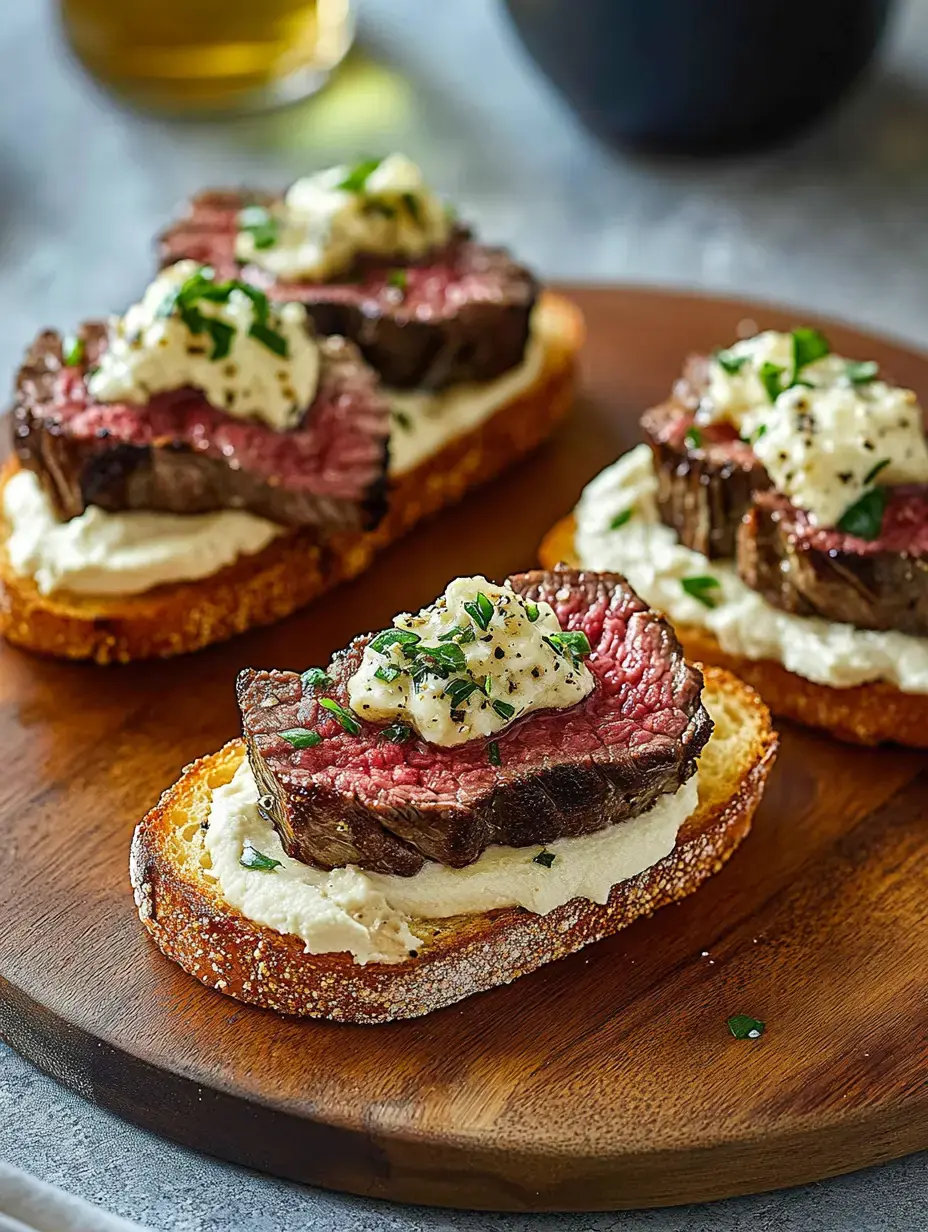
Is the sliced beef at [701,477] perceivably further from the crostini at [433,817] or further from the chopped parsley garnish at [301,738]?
the chopped parsley garnish at [301,738]

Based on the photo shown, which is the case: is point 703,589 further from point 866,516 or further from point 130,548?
point 130,548

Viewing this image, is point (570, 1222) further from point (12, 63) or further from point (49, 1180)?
point (12, 63)

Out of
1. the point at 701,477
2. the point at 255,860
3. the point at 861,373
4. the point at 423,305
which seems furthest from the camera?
the point at 423,305

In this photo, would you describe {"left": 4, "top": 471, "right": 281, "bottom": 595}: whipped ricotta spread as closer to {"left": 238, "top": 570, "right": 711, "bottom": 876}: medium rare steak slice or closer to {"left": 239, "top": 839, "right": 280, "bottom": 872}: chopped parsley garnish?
{"left": 238, "top": 570, "right": 711, "bottom": 876}: medium rare steak slice

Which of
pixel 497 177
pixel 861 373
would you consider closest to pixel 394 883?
pixel 861 373

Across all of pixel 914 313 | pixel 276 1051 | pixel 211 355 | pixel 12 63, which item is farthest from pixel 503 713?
pixel 12 63

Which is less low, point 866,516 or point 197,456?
point 197,456
